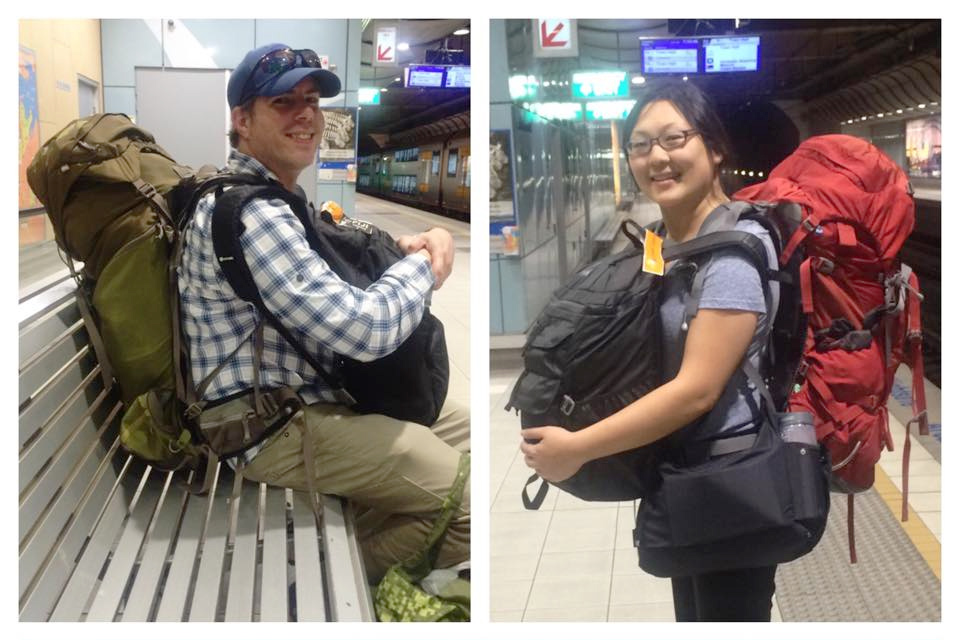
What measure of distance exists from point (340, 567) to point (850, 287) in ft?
4.02

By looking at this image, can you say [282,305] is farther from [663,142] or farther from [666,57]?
[666,57]

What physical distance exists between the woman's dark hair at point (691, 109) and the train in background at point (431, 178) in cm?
48

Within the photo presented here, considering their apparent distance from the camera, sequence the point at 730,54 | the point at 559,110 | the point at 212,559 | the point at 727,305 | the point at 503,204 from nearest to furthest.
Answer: the point at 727,305
the point at 212,559
the point at 730,54
the point at 503,204
the point at 559,110

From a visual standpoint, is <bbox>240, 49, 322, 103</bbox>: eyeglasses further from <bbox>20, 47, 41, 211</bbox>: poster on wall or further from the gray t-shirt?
the gray t-shirt

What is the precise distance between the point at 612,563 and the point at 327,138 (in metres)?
1.52

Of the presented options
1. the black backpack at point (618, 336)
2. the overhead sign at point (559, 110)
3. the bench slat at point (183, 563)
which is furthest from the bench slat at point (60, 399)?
the overhead sign at point (559, 110)

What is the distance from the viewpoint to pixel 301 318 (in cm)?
189

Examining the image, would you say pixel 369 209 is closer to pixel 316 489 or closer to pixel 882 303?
pixel 316 489

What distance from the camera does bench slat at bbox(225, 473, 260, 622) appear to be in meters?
1.95

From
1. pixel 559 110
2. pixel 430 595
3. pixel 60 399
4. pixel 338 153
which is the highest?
pixel 559 110

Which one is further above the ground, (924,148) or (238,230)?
(924,148)

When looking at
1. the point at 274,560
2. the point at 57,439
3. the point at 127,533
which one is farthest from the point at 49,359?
the point at 274,560
